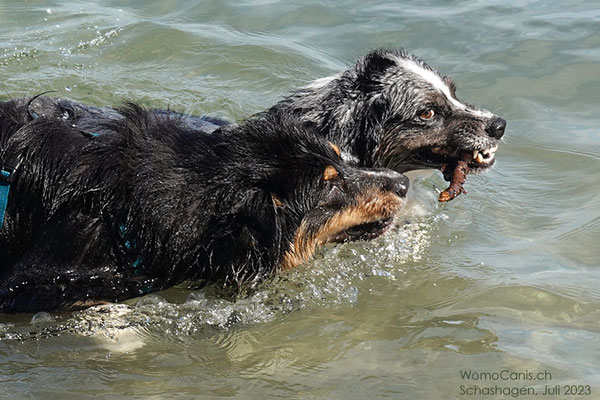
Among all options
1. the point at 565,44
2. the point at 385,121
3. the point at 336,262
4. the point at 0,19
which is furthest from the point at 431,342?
the point at 0,19

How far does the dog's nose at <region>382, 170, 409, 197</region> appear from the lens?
17.1ft

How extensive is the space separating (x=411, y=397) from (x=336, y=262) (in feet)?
5.80

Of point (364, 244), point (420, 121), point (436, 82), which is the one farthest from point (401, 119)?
point (364, 244)

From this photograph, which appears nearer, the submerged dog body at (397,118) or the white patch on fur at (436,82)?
the submerged dog body at (397,118)

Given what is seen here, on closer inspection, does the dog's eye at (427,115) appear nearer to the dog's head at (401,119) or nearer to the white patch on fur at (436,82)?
the dog's head at (401,119)

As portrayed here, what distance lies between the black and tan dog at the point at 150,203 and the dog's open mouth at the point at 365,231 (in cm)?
23

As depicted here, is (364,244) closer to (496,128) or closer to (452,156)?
(452,156)

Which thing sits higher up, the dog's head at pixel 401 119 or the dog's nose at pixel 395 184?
the dog's head at pixel 401 119

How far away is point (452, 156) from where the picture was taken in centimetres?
637

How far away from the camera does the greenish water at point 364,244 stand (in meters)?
4.71

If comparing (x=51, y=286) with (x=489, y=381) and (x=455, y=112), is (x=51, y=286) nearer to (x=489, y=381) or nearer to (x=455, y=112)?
(x=489, y=381)

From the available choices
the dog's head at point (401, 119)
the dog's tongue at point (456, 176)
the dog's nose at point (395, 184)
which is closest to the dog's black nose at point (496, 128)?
the dog's head at point (401, 119)

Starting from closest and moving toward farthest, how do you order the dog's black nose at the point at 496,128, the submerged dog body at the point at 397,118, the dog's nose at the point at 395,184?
the dog's nose at the point at 395,184, the submerged dog body at the point at 397,118, the dog's black nose at the point at 496,128

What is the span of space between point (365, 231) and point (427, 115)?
1.32 meters
